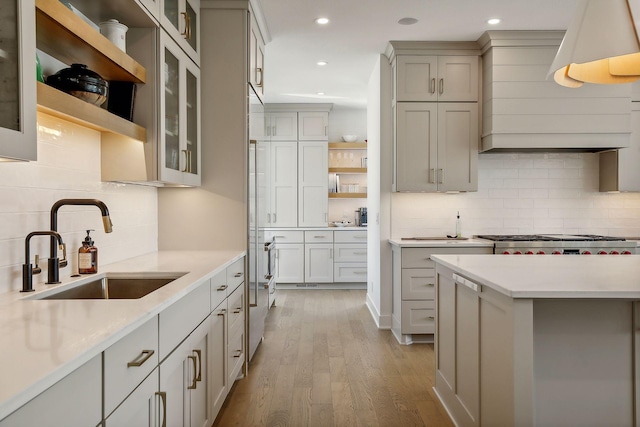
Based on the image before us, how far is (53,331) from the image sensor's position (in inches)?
43.4

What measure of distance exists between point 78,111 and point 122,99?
2.08 ft

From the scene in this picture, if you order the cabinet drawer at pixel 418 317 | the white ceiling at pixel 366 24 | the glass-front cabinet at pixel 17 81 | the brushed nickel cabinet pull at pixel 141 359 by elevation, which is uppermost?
the white ceiling at pixel 366 24

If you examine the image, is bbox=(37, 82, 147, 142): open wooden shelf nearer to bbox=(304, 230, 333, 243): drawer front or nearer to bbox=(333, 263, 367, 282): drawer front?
bbox=(304, 230, 333, 243): drawer front

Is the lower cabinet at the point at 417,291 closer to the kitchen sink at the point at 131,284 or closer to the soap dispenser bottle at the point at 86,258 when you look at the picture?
the kitchen sink at the point at 131,284

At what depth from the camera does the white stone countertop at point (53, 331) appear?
807 millimetres

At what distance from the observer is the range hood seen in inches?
155

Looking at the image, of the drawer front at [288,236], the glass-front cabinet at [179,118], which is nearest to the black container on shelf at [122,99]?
the glass-front cabinet at [179,118]

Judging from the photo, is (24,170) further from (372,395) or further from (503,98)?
(503,98)

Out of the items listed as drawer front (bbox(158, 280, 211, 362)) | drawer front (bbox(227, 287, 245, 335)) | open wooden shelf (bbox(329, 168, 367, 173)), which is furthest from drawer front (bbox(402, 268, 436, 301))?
open wooden shelf (bbox(329, 168, 367, 173))

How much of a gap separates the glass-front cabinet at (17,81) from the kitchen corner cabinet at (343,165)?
5.46 meters

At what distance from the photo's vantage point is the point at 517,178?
14.6ft

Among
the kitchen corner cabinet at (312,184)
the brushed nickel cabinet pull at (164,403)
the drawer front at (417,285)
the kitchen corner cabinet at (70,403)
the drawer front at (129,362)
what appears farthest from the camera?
the kitchen corner cabinet at (312,184)

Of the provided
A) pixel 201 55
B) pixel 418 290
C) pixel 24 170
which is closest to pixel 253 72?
pixel 201 55

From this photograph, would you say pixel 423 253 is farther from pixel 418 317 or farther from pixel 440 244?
pixel 418 317
